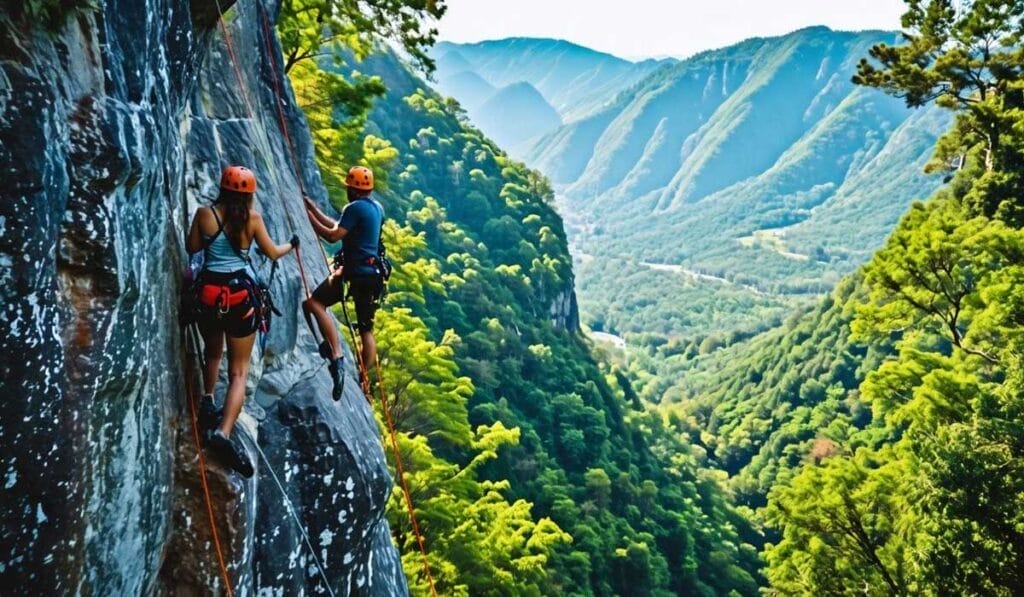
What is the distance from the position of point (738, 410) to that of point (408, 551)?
111283mm

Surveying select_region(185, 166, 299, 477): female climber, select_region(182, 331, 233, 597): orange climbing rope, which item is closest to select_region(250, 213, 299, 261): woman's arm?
select_region(185, 166, 299, 477): female climber

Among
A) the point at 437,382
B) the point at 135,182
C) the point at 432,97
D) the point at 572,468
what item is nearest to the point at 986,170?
the point at 437,382

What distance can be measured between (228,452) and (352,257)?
2521mm

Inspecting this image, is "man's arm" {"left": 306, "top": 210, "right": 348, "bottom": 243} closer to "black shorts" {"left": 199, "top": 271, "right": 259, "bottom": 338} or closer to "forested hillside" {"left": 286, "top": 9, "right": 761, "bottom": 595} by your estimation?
"black shorts" {"left": 199, "top": 271, "right": 259, "bottom": 338}

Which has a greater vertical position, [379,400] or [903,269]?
[903,269]

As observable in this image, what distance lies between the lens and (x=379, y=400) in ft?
53.0

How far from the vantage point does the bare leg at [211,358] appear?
5.27 metres

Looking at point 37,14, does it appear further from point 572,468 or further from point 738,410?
point 738,410

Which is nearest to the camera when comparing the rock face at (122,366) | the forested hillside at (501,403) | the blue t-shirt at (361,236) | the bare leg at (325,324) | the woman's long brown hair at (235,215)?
the rock face at (122,366)

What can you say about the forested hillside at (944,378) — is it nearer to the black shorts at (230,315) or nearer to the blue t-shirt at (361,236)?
the blue t-shirt at (361,236)

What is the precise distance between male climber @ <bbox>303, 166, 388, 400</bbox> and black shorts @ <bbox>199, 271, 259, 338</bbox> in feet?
5.55

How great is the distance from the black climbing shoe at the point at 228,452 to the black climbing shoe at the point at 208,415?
9cm

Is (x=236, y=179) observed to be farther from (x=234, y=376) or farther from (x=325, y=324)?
(x=325, y=324)

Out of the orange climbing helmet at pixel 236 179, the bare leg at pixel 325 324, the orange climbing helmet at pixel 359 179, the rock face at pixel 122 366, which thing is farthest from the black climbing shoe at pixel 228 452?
the orange climbing helmet at pixel 359 179
